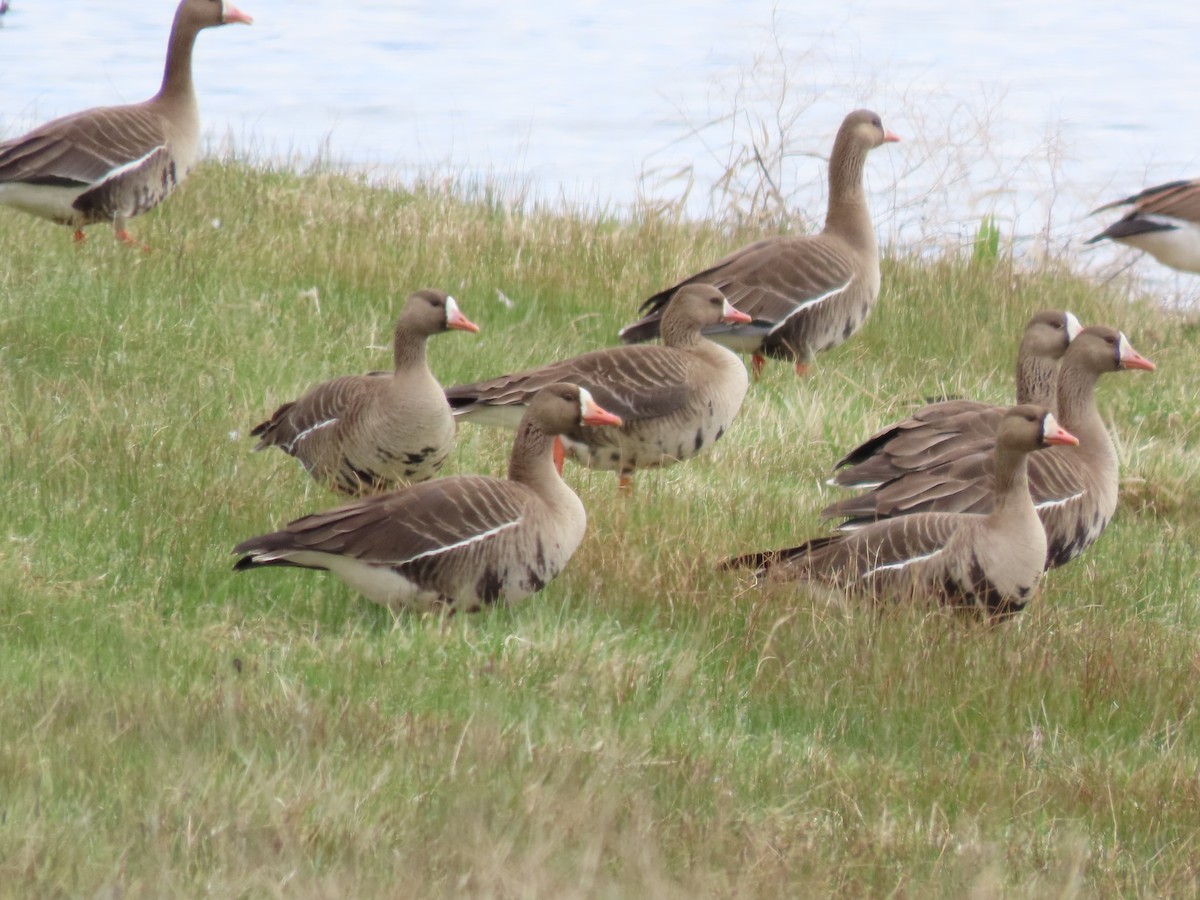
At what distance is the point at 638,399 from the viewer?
8.06 m

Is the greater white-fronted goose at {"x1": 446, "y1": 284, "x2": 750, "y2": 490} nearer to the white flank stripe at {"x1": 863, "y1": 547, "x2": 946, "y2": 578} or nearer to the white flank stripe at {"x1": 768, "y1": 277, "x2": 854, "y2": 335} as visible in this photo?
the white flank stripe at {"x1": 768, "y1": 277, "x2": 854, "y2": 335}

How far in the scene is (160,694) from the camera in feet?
16.5

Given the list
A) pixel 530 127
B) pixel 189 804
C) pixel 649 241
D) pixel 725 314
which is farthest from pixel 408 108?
pixel 189 804

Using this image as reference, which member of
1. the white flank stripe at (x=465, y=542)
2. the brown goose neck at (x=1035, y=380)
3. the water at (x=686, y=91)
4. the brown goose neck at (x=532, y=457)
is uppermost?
the brown goose neck at (x=532, y=457)

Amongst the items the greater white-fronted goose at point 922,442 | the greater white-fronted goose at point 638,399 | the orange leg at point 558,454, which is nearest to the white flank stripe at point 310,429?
the greater white-fronted goose at point 638,399

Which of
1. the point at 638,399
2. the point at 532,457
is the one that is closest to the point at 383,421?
the point at 532,457

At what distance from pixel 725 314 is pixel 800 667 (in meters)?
3.17

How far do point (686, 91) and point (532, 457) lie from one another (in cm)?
1749

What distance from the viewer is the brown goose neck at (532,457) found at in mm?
6699

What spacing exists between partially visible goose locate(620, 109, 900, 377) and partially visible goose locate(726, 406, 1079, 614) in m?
3.04

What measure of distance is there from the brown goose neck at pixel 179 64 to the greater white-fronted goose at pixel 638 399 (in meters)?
3.85

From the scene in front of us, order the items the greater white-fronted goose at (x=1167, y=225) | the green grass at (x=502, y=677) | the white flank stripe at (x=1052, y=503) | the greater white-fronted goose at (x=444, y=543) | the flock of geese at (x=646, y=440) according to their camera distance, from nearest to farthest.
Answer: the green grass at (x=502, y=677), the greater white-fronted goose at (x=444, y=543), the flock of geese at (x=646, y=440), the white flank stripe at (x=1052, y=503), the greater white-fronted goose at (x=1167, y=225)

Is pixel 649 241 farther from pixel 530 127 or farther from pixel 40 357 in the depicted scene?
pixel 530 127

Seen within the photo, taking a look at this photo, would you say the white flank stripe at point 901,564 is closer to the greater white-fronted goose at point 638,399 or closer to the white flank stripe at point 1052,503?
the white flank stripe at point 1052,503
